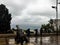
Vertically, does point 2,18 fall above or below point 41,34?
above

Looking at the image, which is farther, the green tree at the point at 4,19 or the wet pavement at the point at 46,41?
the green tree at the point at 4,19

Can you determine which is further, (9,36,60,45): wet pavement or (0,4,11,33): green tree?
(0,4,11,33): green tree

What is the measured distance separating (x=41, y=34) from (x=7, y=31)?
3430 mm

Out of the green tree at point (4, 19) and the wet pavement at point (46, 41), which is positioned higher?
the green tree at point (4, 19)

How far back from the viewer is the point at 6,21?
17.2m

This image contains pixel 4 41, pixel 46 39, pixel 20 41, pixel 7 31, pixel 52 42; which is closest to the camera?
pixel 20 41

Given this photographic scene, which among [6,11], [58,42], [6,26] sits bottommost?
[58,42]

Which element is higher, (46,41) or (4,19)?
(4,19)

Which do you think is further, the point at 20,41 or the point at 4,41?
the point at 4,41

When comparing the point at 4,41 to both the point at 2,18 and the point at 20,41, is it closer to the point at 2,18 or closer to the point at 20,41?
the point at 20,41

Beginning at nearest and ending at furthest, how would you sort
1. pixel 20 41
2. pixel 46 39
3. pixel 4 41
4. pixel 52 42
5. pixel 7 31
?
pixel 20 41
pixel 4 41
pixel 52 42
pixel 46 39
pixel 7 31

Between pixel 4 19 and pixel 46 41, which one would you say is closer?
pixel 46 41

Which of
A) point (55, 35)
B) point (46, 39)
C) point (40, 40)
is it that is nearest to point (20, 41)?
point (40, 40)

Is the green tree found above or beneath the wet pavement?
above
